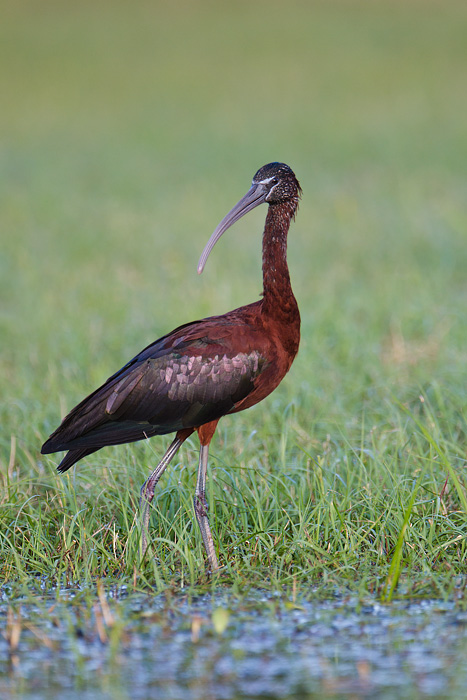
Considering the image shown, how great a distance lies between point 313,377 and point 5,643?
3528mm

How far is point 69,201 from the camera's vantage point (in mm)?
15844

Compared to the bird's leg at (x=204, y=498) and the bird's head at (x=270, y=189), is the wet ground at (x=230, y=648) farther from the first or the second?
the bird's head at (x=270, y=189)

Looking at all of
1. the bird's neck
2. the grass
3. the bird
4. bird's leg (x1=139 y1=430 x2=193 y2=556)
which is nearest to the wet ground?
the grass

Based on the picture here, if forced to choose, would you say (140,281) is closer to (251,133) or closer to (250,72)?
(251,133)

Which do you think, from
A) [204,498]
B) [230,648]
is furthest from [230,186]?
[230,648]

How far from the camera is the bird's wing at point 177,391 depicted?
4.44 meters

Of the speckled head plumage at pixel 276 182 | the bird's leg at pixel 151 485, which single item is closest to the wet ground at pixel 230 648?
the bird's leg at pixel 151 485

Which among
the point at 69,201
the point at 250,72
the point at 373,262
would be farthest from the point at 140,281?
the point at 250,72

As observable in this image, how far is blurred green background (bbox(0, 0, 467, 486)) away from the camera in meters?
7.32

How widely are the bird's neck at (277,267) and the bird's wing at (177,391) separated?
21 centimetres

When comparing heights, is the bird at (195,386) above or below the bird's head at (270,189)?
below

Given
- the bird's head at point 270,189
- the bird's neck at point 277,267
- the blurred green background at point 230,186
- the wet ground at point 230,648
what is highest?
the blurred green background at point 230,186

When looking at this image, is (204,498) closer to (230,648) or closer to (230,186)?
(230,648)

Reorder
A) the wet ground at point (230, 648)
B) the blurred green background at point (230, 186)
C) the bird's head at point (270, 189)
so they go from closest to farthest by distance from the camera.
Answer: the wet ground at point (230, 648) → the bird's head at point (270, 189) → the blurred green background at point (230, 186)
